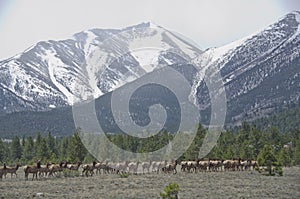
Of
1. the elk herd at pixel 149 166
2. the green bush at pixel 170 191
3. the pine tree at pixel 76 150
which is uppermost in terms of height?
the pine tree at pixel 76 150

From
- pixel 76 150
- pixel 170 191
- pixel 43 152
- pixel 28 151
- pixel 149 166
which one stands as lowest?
pixel 170 191

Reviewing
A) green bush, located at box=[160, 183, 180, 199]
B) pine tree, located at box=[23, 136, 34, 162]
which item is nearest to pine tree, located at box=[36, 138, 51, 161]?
pine tree, located at box=[23, 136, 34, 162]

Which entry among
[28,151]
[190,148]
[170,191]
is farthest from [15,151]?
[170,191]

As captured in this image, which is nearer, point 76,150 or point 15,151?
point 76,150

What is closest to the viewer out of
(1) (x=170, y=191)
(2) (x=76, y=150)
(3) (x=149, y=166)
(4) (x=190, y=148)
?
(1) (x=170, y=191)

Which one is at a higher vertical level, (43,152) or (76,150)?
(43,152)

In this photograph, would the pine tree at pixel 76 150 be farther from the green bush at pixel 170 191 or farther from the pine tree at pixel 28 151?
the green bush at pixel 170 191

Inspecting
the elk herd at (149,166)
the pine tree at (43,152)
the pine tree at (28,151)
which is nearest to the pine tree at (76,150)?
the pine tree at (43,152)

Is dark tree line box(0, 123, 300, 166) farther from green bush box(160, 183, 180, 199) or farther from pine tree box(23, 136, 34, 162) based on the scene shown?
green bush box(160, 183, 180, 199)

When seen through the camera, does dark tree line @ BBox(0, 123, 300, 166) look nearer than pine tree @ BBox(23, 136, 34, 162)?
Yes

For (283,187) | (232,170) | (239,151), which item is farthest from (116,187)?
(239,151)

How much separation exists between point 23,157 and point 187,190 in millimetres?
66254

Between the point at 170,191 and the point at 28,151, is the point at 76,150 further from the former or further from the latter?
the point at 170,191

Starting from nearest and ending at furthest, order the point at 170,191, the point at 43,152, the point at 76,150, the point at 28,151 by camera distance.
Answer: the point at 170,191, the point at 76,150, the point at 43,152, the point at 28,151
